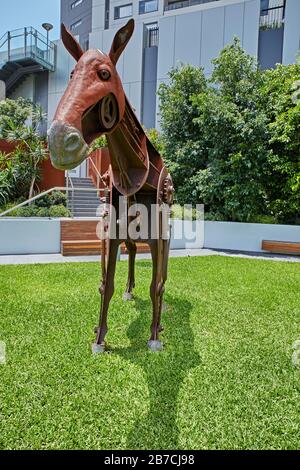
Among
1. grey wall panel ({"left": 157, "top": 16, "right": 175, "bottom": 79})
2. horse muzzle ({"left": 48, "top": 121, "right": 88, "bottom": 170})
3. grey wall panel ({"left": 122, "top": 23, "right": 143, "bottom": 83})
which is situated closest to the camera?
horse muzzle ({"left": 48, "top": 121, "right": 88, "bottom": 170})

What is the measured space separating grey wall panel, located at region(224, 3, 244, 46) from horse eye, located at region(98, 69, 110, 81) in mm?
14138

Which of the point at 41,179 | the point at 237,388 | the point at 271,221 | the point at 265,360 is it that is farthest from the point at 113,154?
the point at 41,179

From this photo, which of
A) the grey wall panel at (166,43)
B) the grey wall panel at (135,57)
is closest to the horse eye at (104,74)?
the grey wall panel at (166,43)

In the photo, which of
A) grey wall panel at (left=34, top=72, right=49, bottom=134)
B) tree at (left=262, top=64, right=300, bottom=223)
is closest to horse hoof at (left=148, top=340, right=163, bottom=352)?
tree at (left=262, top=64, right=300, bottom=223)

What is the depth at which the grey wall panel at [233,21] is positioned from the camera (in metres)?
13.4

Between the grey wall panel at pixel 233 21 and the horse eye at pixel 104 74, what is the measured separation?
14.1 meters

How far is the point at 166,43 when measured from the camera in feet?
48.1

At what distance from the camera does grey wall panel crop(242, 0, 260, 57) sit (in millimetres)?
13234

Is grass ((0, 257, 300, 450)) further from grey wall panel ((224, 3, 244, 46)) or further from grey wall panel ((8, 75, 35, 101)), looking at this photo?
grey wall panel ((8, 75, 35, 101))

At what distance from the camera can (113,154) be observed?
95.4 inches

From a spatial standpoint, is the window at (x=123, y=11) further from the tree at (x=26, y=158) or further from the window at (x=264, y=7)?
the tree at (x=26, y=158)

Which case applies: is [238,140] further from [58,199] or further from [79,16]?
[79,16]

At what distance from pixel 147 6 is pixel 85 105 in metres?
18.6

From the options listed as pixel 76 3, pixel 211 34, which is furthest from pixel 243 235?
pixel 76 3
